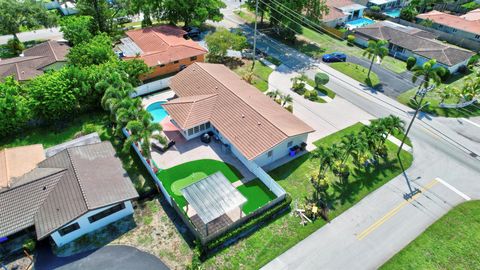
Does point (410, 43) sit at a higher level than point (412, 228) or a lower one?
higher

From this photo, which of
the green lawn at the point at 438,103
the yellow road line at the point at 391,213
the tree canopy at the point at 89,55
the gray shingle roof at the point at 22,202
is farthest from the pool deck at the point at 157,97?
the green lawn at the point at 438,103

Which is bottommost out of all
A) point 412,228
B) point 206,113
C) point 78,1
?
point 412,228

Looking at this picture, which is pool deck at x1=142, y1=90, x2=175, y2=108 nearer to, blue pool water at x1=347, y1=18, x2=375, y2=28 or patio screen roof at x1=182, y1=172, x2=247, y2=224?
patio screen roof at x1=182, y1=172, x2=247, y2=224

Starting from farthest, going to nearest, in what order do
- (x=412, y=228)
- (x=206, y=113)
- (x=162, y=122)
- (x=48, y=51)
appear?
(x=48, y=51), (x=162, y=122), (x=206, y=113), (x=412, y=228)

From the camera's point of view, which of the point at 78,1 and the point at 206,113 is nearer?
the point at 206,113

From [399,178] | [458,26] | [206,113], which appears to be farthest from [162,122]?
[458,26]

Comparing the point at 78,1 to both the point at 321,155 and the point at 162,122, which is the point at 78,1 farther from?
the point at 321,155

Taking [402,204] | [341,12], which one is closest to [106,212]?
[402,204]

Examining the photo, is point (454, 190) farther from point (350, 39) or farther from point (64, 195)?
point (350, 39)
